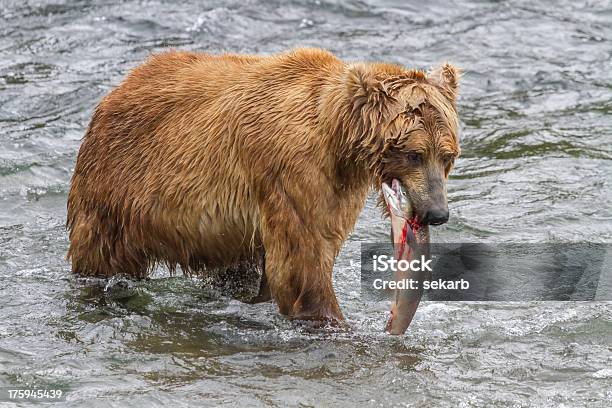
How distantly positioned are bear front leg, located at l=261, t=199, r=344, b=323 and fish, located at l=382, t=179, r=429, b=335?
390 millimetres


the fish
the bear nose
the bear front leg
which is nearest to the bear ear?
the fish

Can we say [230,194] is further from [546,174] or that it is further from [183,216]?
[546,174]

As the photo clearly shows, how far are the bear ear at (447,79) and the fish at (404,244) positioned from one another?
606mm

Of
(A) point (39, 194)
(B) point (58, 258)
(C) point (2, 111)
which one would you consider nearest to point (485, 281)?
(B) point (58, 258)

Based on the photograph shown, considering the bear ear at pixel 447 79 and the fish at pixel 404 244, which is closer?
the fish at pixel 404 244

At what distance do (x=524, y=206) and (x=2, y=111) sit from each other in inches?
205

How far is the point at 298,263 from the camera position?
6438 mm

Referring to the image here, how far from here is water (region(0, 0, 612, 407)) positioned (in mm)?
6230

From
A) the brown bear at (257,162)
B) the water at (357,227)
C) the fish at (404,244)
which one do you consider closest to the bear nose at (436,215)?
the brown bear at (257,162)

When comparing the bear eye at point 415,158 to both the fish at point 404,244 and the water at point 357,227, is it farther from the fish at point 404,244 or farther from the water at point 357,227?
the water at point 357,227

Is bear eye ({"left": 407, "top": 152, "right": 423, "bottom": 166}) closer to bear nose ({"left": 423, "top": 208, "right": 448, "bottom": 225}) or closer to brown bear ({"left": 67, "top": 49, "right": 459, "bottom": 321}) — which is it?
brown bear ({"left": 67, "top": 49, "right": 459, "bottom": 321})

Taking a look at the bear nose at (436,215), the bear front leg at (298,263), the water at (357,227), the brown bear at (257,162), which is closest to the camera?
the bear nose at (436,215)

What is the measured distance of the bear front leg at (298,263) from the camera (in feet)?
21.0

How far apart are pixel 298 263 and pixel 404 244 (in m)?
0.62
